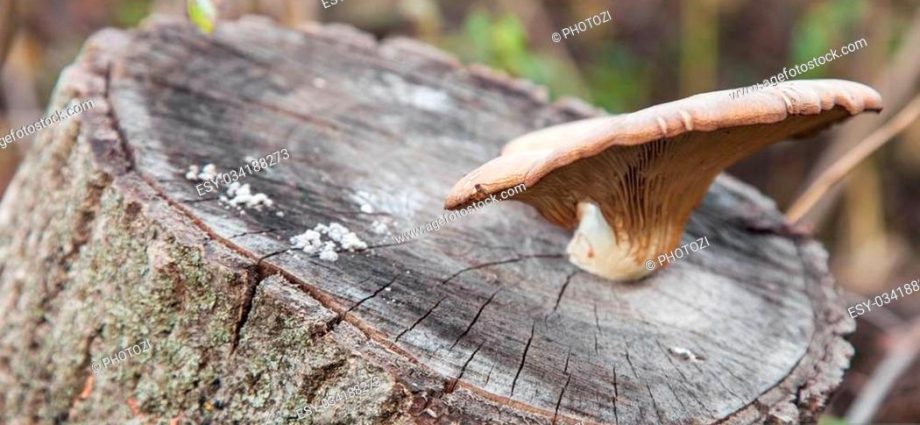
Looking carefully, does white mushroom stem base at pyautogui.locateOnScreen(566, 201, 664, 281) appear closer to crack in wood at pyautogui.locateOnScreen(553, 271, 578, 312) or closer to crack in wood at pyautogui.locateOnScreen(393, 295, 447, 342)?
crack in wood at pyautogui.locateOnScreen(553, 271, 578, 312)

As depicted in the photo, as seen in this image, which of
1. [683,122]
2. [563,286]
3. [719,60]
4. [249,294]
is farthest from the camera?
[719,60]

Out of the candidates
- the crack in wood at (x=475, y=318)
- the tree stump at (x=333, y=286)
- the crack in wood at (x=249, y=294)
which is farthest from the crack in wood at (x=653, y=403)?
the crack in wood at (x=249, y=294)

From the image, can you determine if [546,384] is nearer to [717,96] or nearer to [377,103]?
[717,96]

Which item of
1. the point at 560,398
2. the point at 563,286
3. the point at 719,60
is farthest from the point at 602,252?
the point at 719,60

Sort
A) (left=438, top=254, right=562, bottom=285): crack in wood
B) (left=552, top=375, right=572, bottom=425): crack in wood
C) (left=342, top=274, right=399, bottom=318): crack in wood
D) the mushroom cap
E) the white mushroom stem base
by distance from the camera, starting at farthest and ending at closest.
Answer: the white mushroom stem base → (left=438, top=254, right=562, bottom=285): crack in wood → (left=342, top=274, right=399, bottom=318): crack in wood → (left=552, top=375, right=572, bottom=425): crack in wood → the mushroom cap

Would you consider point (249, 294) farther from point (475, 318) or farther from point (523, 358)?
point (523, 358)

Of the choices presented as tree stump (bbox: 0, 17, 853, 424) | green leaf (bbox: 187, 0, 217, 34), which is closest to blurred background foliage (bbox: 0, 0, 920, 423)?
tree stump (bbox: 0, 17, 853, 424)

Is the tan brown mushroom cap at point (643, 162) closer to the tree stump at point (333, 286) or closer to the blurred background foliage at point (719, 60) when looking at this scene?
the tree stump at point (333, 286)
